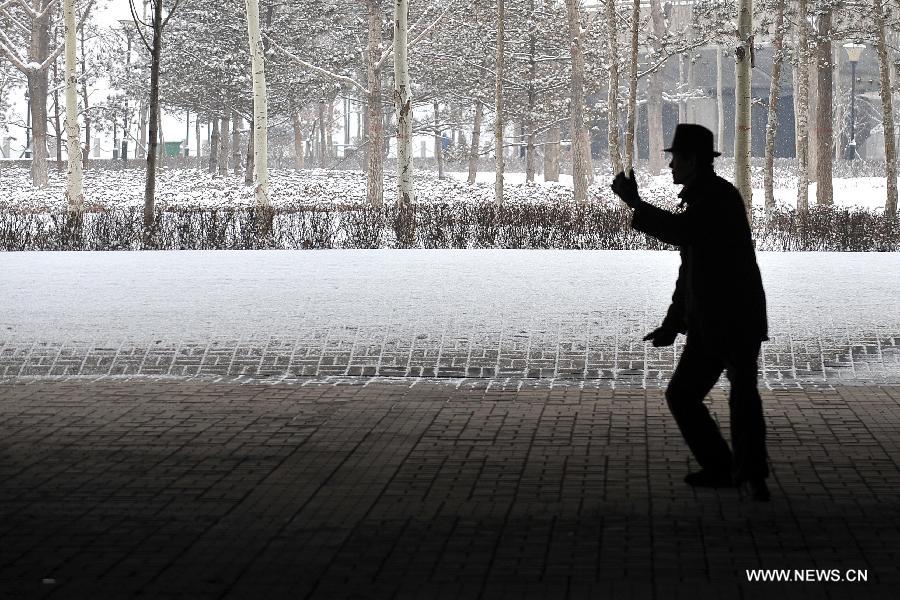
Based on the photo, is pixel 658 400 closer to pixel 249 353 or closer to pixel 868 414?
pixel 868 414

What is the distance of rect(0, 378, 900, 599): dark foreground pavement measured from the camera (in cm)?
531

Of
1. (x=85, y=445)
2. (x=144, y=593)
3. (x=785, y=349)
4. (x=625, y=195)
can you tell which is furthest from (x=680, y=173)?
(x=785, y=349)

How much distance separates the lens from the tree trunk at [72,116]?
95.7ft

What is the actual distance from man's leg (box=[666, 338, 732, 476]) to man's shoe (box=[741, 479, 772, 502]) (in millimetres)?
226

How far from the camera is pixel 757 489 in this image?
667 cm

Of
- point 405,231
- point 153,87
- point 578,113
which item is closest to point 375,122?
point 578,113

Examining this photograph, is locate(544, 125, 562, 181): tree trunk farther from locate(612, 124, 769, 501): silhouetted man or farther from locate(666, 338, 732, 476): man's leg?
locate(612, 124, 769, 501): silhouetted man

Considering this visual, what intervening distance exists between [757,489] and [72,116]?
25735 millimetres

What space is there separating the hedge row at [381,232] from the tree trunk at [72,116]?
9708mm

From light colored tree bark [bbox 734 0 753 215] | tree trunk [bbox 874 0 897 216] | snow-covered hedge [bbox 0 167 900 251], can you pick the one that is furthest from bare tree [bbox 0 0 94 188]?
light colored tree bark [bbox 734 0 753 215]

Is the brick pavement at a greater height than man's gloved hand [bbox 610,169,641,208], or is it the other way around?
man's gloved hand [bbox 610,169,641,208]

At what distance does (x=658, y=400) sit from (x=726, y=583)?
4.91m

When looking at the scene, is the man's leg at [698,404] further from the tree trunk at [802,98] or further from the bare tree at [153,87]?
the tree trunk at [802,98]

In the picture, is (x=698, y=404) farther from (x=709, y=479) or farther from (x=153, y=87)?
(x=153, y=87)
